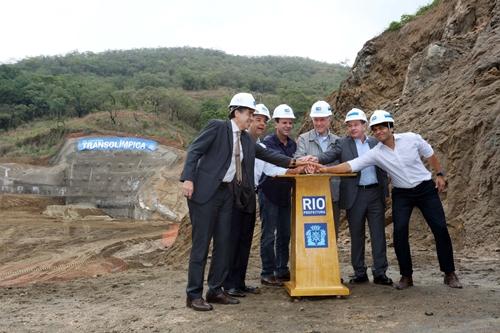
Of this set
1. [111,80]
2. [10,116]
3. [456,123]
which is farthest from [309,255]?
[111,80]

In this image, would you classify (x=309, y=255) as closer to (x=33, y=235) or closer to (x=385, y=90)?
(x=385, y=90)

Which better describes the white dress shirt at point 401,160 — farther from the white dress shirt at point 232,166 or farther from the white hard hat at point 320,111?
the white dress shirt at point 232,166

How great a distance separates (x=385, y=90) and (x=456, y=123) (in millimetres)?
6598

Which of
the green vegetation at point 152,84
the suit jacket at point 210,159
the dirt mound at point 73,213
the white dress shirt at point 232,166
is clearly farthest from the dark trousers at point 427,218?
the green vegetation at point 152,84

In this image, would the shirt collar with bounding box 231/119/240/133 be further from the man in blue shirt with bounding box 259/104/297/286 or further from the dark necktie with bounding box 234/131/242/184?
the man in blue shirt with bounding box 259/104/297/286

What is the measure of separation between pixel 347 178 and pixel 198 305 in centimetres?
223

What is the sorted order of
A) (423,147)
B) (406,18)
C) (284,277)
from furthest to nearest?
(406,18) → (284,277) → (423,147)

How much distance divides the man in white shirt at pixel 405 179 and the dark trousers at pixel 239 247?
3.29ft

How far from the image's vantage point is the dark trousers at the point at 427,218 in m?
6.15

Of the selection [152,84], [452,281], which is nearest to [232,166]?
[452,281]

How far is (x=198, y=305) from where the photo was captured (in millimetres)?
5547

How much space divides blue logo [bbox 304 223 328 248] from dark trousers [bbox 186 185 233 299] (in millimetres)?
830

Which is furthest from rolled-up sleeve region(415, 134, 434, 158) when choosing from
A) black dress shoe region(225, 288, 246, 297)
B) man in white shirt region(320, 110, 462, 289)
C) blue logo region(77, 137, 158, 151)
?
blue logo region(77, 137, 158, 151)

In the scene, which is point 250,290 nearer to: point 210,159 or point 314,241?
point 314,241
